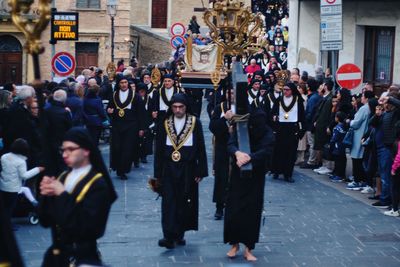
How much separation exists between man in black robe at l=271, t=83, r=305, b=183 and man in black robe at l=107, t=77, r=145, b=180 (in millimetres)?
2652

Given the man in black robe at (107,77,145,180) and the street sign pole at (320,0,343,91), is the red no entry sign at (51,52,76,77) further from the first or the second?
the street sign pole at (320,0,343,91)

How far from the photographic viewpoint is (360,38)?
27000 millimetres

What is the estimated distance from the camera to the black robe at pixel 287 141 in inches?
743

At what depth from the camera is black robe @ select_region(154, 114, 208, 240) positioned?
12648mm

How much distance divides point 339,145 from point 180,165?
649 cm

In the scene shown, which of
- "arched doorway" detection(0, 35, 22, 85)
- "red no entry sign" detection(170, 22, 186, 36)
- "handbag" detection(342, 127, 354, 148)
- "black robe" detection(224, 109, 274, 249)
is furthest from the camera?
"arched doorway" detection(0, 35, 22, 85)

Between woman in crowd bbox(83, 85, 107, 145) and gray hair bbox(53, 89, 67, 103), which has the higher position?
gray hair bbox(53, 89, 67, 103)

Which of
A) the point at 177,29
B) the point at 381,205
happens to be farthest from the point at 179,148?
the point at 177,29

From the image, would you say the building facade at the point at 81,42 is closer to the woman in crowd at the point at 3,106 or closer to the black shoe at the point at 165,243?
the woman in crowd at the point at 3,106

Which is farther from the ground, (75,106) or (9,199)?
(75,106)

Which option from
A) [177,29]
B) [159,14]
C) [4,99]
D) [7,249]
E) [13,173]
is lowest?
[13,173]

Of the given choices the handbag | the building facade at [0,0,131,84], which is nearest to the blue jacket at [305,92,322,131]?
the handbag

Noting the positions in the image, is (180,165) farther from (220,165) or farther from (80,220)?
(80,220)

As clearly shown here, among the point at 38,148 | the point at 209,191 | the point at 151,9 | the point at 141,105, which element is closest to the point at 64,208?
the point at 38,148
